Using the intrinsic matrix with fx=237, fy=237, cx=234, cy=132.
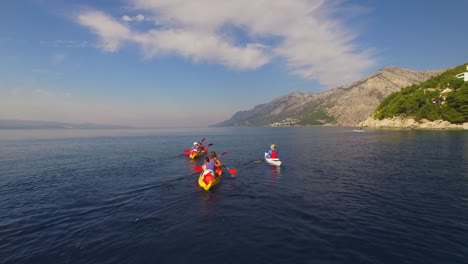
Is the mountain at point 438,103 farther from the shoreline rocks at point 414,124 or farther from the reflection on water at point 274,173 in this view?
the reflection on water at point 274,173

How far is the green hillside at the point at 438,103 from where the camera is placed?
105 metres

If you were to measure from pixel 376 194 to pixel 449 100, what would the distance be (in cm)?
12747

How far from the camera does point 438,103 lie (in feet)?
392

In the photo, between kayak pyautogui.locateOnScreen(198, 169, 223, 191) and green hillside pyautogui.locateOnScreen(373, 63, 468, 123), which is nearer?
kayak pyautogui.locateOnScreen(198, 169, 223, 191)

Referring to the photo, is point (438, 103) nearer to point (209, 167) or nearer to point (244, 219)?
point (209, 167)

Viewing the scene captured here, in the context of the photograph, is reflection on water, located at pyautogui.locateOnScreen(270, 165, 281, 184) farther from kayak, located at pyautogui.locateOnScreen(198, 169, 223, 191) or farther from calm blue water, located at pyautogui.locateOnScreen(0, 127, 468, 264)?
kayak, located at pyautogui.locateOnScreen(198, 169, 223, 191)

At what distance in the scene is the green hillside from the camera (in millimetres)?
105312

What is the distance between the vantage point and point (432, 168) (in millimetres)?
29047

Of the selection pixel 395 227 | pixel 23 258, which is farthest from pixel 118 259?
pixel 395 227

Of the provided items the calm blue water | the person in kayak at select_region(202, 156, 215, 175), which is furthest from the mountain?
the person in kayak at select_region(202, 156, 215, 175)

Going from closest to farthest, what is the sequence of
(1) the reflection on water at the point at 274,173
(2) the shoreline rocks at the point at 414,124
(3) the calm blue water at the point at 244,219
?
1. (3) the calm blue water at the point at 244,219
2. (1) the reflection on water at the point at 274,173
3. (2) the shoreline rocks at the point at 414,124

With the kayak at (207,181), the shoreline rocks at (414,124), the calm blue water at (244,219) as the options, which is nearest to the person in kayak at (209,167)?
the kayak at (207,181)

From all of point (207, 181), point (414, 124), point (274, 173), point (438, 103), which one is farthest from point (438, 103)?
point (207, 181)

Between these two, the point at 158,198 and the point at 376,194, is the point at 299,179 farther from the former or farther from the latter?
the point at 158,198
